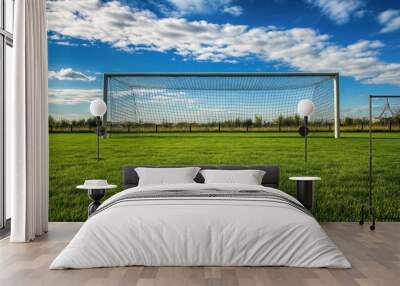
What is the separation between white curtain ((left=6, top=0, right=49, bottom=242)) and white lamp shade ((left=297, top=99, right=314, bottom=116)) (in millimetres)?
3332

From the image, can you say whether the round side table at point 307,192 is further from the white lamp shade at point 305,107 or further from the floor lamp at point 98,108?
the floor lamp at point 98,108

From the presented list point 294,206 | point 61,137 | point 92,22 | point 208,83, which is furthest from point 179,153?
point 294,206

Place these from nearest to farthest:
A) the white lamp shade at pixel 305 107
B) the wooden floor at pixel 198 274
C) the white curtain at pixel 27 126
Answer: the wooden floor at pixel 198 274
the white curtain at pixel 27 126
the white lamp shade at pixel 305 107

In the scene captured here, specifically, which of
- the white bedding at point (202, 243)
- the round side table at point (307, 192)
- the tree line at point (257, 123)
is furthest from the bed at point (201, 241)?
the tree line at point (257, 123)

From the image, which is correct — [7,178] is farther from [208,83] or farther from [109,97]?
[208,83]

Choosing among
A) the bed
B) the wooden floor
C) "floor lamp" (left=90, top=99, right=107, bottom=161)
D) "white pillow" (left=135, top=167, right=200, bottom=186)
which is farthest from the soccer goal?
the bed

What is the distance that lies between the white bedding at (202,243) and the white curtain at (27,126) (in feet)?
4.28

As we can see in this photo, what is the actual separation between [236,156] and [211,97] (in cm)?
90

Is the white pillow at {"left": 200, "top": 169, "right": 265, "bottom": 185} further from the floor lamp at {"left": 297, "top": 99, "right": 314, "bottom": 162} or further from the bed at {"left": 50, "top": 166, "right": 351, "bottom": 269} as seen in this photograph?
the bed at {"left": 50, "top": 166, "right": 351, "bottom": 269}

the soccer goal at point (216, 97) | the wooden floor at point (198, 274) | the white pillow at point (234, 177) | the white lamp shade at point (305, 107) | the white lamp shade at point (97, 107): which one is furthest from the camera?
the soccer goal at point (216, 97)

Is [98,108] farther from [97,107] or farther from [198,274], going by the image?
[198,274]

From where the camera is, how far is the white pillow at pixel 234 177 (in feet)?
20.6

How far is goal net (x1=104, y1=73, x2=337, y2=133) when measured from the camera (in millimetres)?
7242

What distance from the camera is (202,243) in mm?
4164
